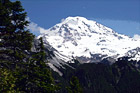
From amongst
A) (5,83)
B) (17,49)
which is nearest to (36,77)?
(17,49)

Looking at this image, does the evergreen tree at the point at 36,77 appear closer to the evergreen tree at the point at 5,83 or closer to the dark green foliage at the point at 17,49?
the dark green foliage at the point at 17,49

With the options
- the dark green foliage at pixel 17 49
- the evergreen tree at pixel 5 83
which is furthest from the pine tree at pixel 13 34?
the evergreen tree at pixel 5 83

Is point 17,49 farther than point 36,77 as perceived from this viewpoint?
No

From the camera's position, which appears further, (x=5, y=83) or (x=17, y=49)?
(x=17, y=49)

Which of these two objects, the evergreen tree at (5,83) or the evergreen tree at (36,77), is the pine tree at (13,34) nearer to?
the evergreen tree at (36,77)

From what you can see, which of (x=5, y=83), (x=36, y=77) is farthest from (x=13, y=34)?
(x=5, y=83)

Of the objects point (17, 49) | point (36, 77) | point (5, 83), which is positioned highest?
point (17, 49)

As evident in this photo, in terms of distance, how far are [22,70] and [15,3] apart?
7277 mm

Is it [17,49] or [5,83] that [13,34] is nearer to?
[17,49]

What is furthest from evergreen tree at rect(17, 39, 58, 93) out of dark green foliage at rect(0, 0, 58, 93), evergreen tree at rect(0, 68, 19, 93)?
evergreen tree at rect(0, 68, 19, 93)

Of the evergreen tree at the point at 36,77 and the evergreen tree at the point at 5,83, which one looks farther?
the evergreen tree at the point at 36,77

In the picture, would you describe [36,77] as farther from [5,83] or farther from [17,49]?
[5,83]

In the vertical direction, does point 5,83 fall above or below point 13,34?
below

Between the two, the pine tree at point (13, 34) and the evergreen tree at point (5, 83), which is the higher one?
the pine tree at point (13, 34)
